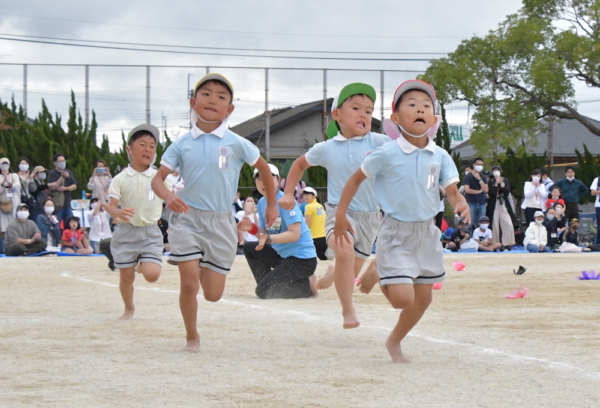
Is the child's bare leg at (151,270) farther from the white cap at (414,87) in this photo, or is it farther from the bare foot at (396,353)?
the white cap at (414,87)

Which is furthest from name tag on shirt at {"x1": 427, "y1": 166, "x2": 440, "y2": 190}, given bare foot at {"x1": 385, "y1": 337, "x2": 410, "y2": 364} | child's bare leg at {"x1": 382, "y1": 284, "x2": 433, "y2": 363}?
bare foot at {"x1": 385, "y1": 337, "x2": 410, "y2": 364}

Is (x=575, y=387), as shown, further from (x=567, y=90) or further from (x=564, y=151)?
(x=564, y=151)

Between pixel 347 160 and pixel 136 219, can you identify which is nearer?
pixel 347 160

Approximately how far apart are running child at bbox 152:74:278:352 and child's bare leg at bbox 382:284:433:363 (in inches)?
55.8

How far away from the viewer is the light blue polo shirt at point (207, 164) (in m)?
7.12

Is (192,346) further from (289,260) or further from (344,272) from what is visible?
(289,260)

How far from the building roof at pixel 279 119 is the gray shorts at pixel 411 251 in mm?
29721

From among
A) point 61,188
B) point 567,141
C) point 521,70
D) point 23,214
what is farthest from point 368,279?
point 567,141

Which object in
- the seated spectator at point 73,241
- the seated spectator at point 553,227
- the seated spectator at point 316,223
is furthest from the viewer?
the seated spectator at point 553,227

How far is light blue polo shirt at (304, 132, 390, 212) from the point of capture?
7.97m

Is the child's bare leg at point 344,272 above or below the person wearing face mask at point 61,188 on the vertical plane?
below

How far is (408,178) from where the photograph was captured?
21.3 feet

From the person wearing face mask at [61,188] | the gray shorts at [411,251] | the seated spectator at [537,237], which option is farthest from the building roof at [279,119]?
the gray shorts at [411,251]

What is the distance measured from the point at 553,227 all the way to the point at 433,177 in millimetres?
16509
